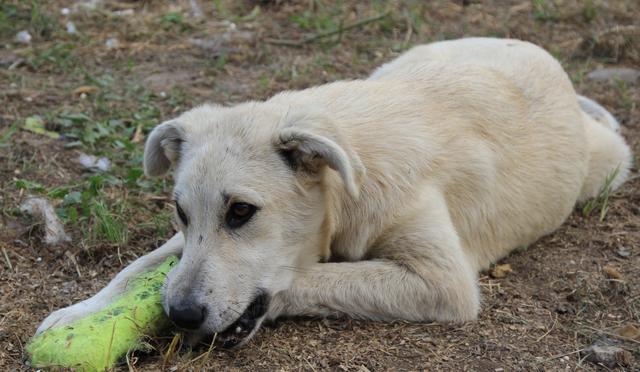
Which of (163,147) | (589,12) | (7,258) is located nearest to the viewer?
(163,147)

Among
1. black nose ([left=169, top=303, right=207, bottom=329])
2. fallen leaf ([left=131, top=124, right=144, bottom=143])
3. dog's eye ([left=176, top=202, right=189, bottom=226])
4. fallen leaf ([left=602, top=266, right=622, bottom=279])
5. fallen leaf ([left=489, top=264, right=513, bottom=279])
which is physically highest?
dog's eye ([left=176, top=202, right=189, bottom=226])

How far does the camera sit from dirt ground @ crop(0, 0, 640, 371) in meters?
4.28

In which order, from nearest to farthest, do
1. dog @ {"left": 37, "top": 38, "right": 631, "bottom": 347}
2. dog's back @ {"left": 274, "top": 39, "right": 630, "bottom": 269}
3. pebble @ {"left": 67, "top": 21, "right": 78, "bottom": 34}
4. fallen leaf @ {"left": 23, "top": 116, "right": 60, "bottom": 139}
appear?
dog @ {"left": 37, "top": 38, "right": 631, "bottom": 347}
dog's back @ {"left": 274, "top": 39, "right": 630, "bottom": 269}
fallen leaf @ {"left": 23, "top": 116, "right": 60, "bottom": 139}
pebble @ {"left": 67, "top": 21, "right": 78, "bottom": 34}

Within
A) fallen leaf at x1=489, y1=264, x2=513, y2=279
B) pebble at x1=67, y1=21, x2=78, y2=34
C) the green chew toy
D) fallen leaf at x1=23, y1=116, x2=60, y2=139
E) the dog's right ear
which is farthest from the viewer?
pebble at x1=67, y1=21, x2=78, y2=34

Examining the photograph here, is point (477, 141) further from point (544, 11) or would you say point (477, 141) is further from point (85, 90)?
point (544, 11)

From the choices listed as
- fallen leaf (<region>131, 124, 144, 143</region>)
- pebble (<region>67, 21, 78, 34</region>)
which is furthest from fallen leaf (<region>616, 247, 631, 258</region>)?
pebble (<region>67, 21, 78, 34</region>)

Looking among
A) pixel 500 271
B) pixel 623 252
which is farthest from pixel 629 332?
pixel 623 252

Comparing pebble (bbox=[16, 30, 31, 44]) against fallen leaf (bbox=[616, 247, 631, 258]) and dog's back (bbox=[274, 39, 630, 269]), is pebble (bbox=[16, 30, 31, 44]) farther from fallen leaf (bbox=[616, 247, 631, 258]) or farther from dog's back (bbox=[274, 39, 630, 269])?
fallen leaf (bbox=[616, 247, 631, 258])

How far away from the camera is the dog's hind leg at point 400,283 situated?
445cm

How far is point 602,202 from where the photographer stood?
6.04 metres

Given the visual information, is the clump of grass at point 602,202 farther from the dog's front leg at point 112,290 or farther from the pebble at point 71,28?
the pebble at point 71,28

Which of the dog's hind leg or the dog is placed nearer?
the dog

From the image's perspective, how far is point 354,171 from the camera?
13.7 feet

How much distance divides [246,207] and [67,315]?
1.07m
